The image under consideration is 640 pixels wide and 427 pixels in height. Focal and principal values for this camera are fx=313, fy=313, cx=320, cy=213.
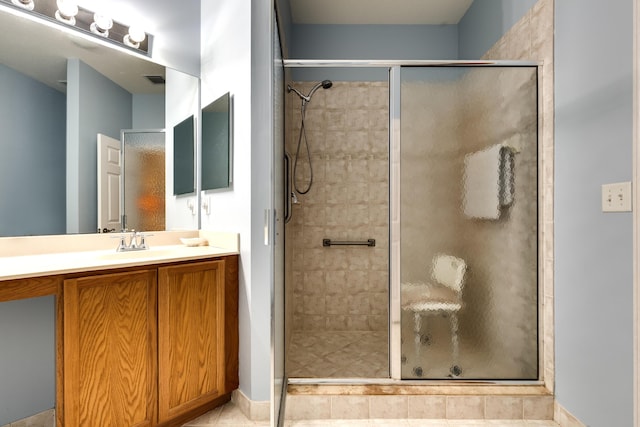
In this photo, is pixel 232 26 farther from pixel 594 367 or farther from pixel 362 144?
pixel 594 367

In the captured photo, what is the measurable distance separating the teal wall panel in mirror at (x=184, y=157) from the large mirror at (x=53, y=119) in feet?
0.89

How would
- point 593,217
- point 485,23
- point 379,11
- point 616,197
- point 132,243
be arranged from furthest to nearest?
point 379,11
point 485,23
point 132,243
point 593,217
point 616,197

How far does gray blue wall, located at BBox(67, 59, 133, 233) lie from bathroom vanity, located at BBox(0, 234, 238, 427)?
225 millimetres

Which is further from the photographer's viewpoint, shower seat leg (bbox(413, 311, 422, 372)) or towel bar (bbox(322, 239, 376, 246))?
towel bar (bbox(322, 239, 376, 246))

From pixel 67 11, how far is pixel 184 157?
936 millimetres

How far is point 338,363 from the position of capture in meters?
2.19

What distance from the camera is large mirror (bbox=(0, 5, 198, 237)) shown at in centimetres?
149

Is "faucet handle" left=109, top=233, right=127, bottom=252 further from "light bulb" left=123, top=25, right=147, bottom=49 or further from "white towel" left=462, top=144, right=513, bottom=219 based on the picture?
Result: "white towel" left=462, top=144, right=513, bottom=219

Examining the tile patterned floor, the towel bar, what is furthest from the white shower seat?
the towel bar

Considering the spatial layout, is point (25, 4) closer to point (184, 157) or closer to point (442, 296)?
point (184, 157)

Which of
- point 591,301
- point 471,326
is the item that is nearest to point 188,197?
point 471,326

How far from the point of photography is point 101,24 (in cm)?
178

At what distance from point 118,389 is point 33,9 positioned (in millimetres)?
1884

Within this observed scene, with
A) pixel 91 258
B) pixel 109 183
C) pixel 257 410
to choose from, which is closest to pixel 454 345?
pixel 257 410
